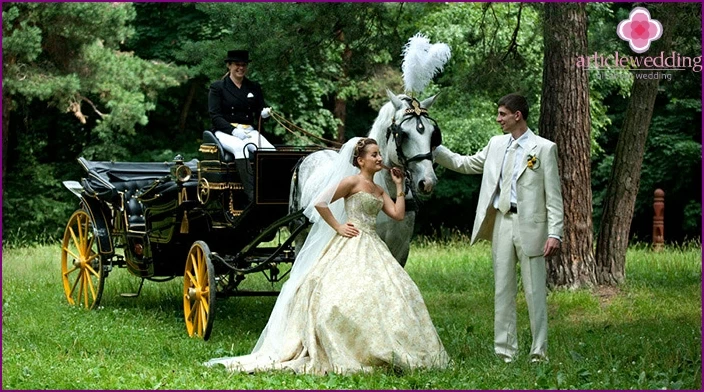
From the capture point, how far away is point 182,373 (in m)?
6.82

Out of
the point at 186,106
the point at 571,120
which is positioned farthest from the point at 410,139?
the point at 186,106

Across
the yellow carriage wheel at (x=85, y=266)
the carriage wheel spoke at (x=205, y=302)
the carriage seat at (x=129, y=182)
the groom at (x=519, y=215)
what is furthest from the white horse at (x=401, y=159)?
the yellow carriage wheel at (x=85, y=266)

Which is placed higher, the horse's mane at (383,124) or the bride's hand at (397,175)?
the horse's mane at (383,124)

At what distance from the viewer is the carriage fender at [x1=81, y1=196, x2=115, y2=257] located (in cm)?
1041

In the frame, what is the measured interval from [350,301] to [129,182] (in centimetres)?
441

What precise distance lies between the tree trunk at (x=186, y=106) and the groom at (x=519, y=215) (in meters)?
17.6

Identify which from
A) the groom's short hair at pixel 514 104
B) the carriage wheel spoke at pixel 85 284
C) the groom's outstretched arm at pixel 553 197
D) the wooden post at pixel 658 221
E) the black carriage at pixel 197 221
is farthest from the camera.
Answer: the wooden post at pixel 658 221

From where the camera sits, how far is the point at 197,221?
375 inches

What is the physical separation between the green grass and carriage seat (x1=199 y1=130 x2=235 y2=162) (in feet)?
4.88

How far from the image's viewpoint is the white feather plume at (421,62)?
7.63 m

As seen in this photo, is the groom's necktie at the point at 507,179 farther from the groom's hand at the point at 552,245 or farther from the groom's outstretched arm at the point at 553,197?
the groom's hand at the point at 552,245

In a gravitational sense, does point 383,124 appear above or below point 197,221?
above

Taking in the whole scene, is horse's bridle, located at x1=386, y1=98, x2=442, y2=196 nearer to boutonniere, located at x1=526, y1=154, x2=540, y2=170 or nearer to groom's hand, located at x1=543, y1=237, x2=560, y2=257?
boutonniere, located at x1=526, y1=154, x2=540, y2=170

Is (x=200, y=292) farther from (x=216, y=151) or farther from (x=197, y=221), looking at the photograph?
(x=216, y=151)
